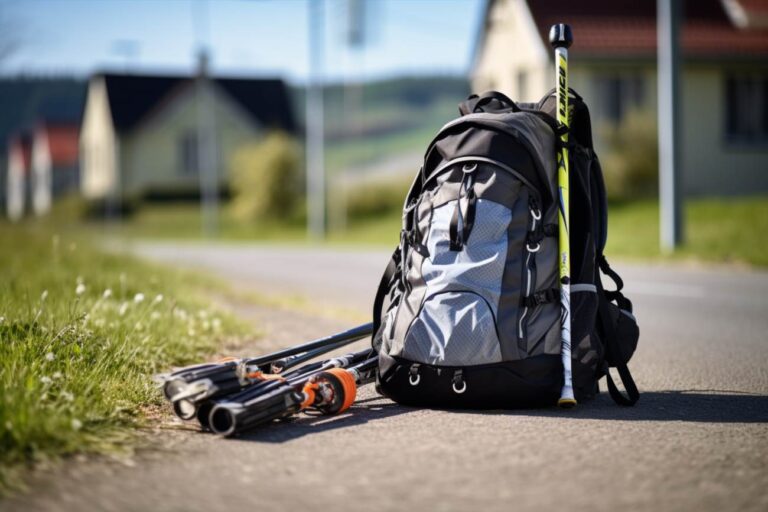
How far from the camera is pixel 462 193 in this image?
14.5 ft

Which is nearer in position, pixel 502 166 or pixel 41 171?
pixel 502 166

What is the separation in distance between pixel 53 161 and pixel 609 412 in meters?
70.4

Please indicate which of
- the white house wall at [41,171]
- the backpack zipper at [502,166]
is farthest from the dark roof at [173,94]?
the backpack zipper at [502,166]

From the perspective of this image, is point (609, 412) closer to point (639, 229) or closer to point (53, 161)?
point (639, 229)

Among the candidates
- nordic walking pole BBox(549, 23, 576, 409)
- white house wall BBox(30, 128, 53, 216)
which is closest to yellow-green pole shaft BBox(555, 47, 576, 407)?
nordic walking pole BBox(549, 23, 576, 409)

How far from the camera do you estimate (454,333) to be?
427 centimetres

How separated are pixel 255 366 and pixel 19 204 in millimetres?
83554

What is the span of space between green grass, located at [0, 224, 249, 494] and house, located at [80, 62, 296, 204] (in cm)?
4406

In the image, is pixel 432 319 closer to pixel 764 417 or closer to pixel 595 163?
pixel 595 163

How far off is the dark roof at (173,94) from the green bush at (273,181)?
1438 cm

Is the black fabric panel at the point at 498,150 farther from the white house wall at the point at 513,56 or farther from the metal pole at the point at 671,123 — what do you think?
the white house wall at the point at 513,56

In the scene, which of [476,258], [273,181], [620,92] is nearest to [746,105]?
[620,92]

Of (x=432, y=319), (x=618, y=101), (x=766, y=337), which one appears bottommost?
(x=766, y=337)

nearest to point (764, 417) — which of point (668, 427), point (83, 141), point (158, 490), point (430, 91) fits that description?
point (668, 427)
